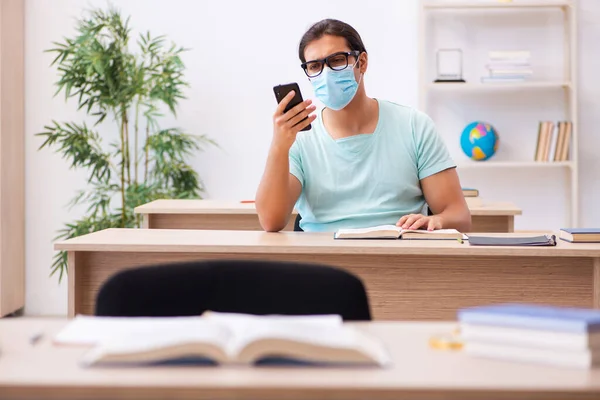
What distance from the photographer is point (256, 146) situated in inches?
213

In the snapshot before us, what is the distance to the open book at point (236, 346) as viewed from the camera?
39.7 inches

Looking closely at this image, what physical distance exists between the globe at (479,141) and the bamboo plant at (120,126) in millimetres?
1616

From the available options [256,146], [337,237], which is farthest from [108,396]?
[256,146]

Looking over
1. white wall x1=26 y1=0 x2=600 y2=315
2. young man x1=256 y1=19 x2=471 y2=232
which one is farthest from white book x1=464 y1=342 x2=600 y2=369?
white wall x1=26 y1=0 x2=600 y2=315

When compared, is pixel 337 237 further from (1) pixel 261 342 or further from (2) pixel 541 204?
(2) pixel 541 204

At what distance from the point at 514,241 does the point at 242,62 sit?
3334mm

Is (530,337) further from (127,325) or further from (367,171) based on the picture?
(367,171)

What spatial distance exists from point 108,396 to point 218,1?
184 inches

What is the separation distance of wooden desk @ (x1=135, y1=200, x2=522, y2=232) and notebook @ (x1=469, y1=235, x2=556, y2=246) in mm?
1192

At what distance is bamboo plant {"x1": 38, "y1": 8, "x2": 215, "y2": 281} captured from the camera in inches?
191

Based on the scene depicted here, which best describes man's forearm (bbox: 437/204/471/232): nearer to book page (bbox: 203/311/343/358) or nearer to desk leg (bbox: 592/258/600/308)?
desk leg (bbox: 592/258/600/308)

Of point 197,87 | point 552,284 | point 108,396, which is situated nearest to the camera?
Result: point 108,396

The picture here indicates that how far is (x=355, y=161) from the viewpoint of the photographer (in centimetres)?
275

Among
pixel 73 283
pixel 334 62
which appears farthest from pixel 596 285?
pixel 73 283
